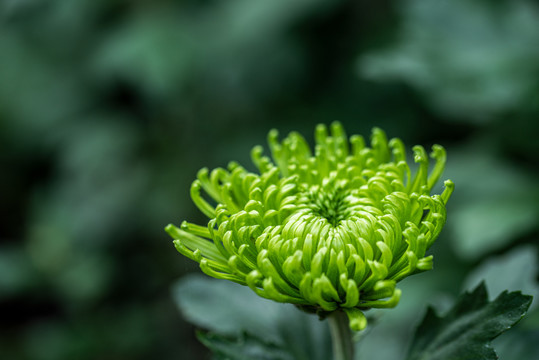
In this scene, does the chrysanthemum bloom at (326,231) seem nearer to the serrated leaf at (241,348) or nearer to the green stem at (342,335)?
the green stem at (342,335)

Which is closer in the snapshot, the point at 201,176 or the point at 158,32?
the point at 201,176

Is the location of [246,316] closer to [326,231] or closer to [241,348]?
[241,348]

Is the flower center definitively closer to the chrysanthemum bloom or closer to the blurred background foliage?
the chrysanthemum bloom

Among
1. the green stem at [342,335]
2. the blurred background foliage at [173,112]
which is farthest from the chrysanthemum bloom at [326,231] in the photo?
the blurred background foliage at [173,112]

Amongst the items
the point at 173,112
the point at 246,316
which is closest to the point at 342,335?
the point at 246,316

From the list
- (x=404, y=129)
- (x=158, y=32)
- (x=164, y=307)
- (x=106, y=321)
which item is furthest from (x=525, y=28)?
(x=106, y=321)

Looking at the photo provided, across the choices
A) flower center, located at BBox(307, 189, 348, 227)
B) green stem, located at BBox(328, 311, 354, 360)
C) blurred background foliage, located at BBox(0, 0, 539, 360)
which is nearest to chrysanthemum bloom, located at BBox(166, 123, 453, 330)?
flower center, located at BBox(307, 189, 348, 227)

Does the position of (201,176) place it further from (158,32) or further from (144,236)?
(144,236)
